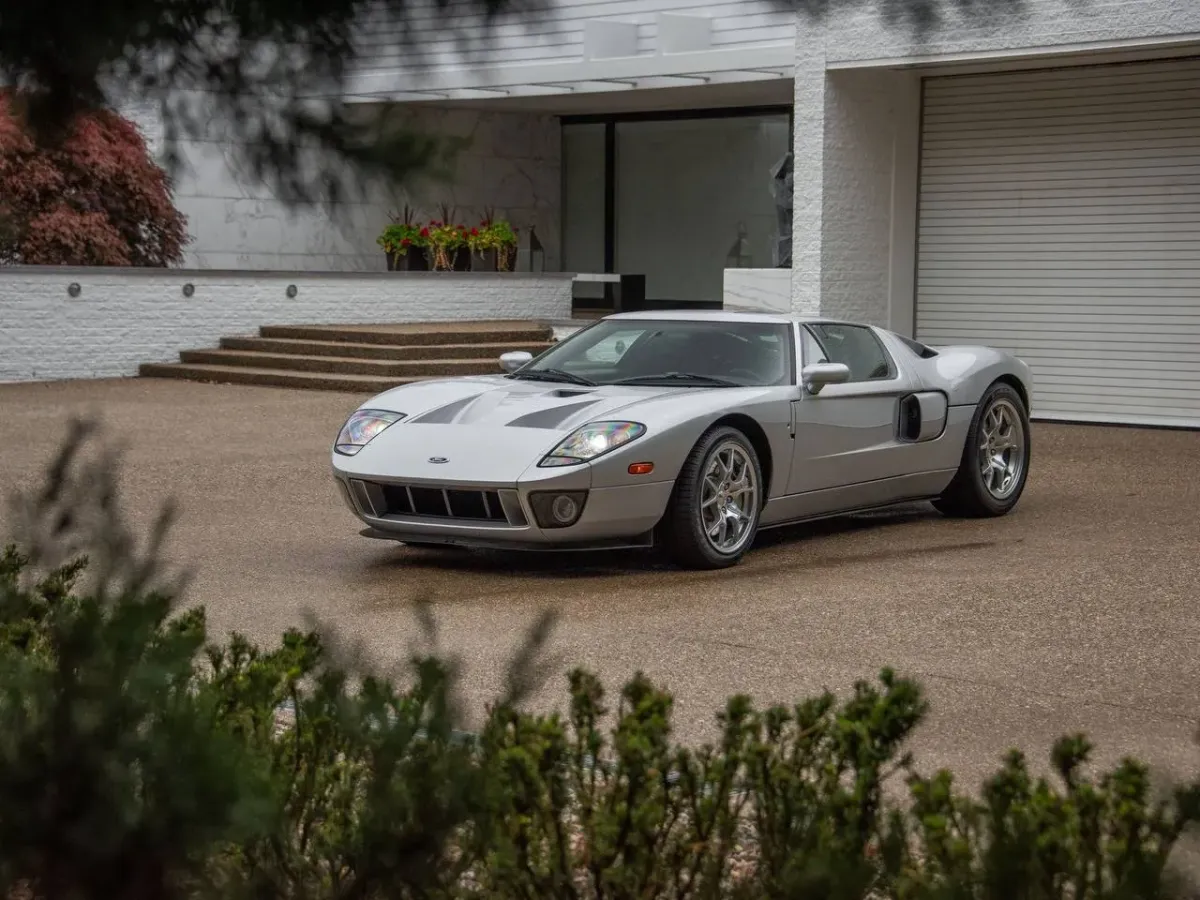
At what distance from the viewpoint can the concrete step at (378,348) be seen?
20000 millimetres

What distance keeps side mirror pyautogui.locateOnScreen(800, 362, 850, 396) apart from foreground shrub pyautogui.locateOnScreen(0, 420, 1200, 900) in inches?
208

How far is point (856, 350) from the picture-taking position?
9.59m

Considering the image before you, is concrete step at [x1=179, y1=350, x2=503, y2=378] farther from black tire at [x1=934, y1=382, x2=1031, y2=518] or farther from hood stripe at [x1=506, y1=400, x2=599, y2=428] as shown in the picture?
hood stripe at [x1=506, y1=400, x2=599, y2=428]

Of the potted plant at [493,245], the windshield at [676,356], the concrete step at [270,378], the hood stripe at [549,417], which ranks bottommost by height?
the concrete step at [270,378]

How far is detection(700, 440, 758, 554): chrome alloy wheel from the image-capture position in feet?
27.1

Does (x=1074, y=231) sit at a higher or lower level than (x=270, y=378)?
higher

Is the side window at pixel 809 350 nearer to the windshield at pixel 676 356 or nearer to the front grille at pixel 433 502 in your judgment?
the windshield at pixel 676 356

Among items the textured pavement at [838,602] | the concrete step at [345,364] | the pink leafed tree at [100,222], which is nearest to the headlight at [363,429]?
the textured pavement at [838,602]

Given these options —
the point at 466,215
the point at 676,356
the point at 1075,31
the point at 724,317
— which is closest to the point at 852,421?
the point at 724,317

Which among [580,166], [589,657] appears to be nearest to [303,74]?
[589,657]

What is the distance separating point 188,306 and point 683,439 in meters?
14.1

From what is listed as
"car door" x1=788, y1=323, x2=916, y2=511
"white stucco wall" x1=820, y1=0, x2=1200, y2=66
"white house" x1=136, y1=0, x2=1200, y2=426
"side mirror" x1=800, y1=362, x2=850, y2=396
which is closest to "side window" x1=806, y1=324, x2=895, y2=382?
"car door" x1=788, y1=323, x2=916, y2=511

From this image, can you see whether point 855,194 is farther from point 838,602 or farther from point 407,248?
point 838,602

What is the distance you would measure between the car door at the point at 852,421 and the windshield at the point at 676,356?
0.19 metres
